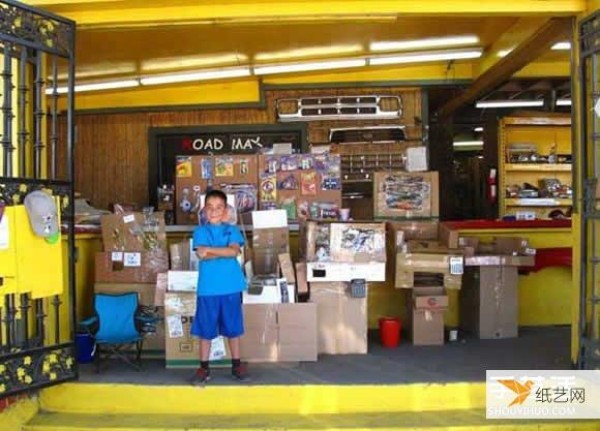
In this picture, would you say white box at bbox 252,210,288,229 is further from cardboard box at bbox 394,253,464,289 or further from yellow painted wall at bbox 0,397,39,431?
yellow painted wall at bbox 0,397,39,431

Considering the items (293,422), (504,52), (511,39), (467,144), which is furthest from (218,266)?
(467,144)

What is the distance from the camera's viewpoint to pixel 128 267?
5.72 meters

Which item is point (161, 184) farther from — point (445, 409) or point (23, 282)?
point (445, 409)

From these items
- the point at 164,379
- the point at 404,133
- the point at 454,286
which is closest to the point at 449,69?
the point at 404,133

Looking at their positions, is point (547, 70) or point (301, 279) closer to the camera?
point (301, 279)

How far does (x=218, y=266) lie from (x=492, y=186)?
6014 millimetres

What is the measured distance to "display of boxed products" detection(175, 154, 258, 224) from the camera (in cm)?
634

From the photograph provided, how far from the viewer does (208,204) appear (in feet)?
16.1

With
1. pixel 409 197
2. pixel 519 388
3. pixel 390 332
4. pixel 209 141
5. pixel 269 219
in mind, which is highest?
pixel 209 141

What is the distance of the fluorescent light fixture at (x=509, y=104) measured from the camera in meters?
9.62

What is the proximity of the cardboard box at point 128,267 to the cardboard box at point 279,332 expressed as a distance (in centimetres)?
93

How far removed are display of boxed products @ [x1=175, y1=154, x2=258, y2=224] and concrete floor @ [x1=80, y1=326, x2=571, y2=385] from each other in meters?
1.57

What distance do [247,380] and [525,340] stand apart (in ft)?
9.14

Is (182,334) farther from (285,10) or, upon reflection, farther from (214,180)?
(285,10)
